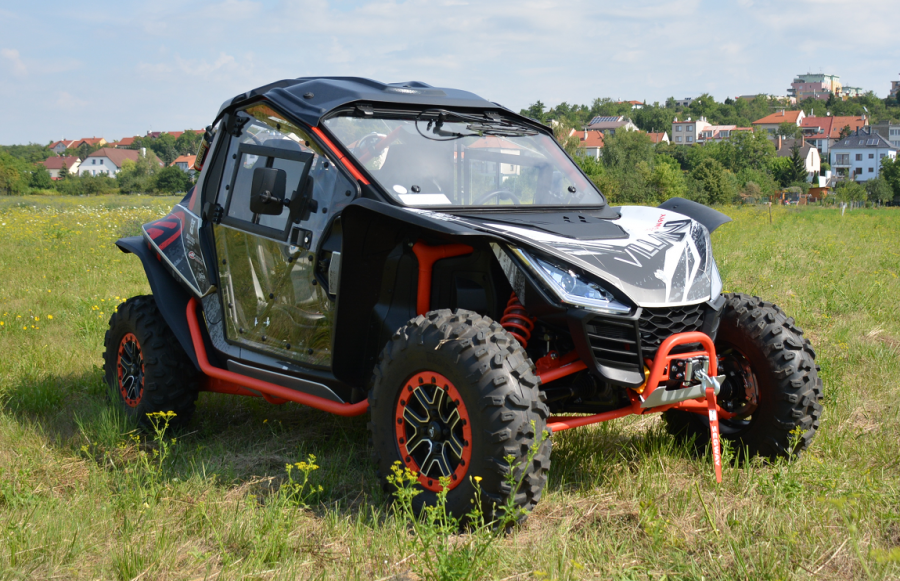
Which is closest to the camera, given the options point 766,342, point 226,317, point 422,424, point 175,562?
point 175,562

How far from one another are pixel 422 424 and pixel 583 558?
811 mm

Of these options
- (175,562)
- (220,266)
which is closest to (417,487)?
(175,562)

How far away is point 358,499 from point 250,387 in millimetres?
988

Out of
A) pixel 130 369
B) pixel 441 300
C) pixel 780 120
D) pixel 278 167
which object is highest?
pixel 780 120

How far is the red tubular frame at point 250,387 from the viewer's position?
12.1 feet

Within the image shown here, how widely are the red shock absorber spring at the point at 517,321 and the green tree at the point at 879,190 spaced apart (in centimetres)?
9284

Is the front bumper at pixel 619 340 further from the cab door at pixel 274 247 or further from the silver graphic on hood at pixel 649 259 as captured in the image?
the cab door at pixel 274 247

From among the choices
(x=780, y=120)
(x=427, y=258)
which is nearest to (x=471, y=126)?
(x=427, y=258)

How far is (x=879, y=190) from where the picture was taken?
283 feet

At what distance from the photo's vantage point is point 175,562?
2.86 metres

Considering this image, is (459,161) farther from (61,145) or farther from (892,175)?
(61,145)

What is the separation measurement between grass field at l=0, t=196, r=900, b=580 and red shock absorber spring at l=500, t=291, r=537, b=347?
0.75m

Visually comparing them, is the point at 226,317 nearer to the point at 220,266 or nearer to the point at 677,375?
the point at 220,266

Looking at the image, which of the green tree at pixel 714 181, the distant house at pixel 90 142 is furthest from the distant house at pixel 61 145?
the green tree at pixel 714 181
